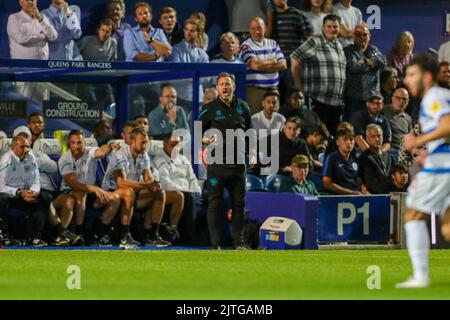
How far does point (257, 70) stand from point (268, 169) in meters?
2.11

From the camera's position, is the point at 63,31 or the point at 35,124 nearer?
the point at 35,124

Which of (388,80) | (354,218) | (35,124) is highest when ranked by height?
(388,80)

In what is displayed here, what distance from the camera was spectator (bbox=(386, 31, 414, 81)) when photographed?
22.6 metres

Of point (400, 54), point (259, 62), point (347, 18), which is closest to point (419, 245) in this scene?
point (259, 62)

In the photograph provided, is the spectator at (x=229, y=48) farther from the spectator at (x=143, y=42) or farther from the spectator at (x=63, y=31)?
the spectator at (x=63, y=31)

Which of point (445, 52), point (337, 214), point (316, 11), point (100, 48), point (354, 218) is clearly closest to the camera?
point (337, 214)

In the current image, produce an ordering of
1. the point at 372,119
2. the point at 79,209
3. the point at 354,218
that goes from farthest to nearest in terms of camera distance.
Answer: the point at 372,119
the point at 354,218
the point at 79,209

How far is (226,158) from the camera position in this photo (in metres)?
16.9

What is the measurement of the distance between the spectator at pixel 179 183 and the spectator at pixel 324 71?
3105 millimetres

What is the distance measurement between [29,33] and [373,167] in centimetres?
543

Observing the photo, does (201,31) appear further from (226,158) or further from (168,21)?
(226,158)

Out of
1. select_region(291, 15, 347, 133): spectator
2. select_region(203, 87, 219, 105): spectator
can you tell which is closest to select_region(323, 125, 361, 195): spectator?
select_region(291, 15, 347, 133): spectator

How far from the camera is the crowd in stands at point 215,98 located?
17.7m
